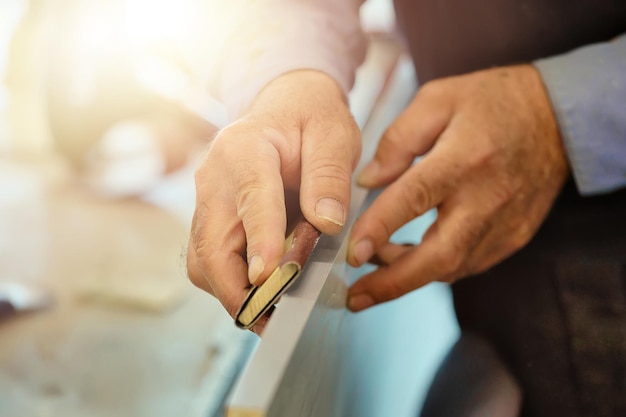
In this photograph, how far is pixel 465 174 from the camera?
0.37m

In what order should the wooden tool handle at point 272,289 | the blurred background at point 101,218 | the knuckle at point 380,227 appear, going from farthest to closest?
the blurred background at point 101,218
the knuckle at point 380,227
the wooden tool handle at point 272,289

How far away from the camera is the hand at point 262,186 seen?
0.25 meters

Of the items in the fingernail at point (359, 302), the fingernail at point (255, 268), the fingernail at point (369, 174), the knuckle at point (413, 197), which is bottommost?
the fingernail at point (359, 302)

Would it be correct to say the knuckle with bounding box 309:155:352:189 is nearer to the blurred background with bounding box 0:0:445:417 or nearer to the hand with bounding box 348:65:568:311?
the hand with bounding box 348:65:568:311

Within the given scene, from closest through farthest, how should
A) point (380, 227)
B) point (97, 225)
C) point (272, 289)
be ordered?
point (272, 289)
point (380, 227)
point (97, 225)

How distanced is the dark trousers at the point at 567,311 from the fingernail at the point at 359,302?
144 mm

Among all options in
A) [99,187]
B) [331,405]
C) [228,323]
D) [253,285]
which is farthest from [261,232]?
[99,187]

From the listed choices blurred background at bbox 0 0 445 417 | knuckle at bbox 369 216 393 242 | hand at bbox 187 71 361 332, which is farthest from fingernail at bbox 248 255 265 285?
blurred background at bbox 0 0 445 417

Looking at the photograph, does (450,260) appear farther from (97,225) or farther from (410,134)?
(97,225)

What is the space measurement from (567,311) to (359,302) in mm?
173

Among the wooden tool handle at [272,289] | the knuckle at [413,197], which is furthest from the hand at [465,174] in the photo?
the wooden tool handle at [272,289]

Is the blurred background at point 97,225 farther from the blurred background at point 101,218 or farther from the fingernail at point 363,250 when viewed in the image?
the fingernail at point 363,250

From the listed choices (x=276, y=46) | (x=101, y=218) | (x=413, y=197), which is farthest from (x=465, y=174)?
(x=101, y=218)

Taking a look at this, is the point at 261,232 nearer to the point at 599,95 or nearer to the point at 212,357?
the point at 599,95
